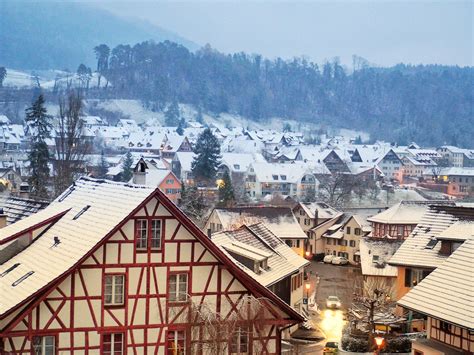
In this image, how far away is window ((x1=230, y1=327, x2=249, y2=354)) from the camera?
77.0 ft

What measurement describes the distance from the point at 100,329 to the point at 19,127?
143 meters

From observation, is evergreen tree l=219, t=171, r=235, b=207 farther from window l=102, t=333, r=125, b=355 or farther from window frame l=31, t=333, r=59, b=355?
window frame l=31, t=333, r=59, b=355

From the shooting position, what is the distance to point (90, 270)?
2255 cm

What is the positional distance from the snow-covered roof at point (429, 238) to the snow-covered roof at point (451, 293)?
34.5 feet

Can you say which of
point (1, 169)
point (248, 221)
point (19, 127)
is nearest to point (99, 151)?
point (19, 127)

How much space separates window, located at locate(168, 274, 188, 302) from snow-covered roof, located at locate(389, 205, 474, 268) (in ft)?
57.3

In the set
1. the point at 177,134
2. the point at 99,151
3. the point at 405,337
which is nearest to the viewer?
the point at 405,337

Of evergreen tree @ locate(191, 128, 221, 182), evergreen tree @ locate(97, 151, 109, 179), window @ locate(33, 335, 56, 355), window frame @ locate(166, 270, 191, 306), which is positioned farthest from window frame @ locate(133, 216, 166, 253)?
evergreen tree @ locate(97, 151, 109, 179)

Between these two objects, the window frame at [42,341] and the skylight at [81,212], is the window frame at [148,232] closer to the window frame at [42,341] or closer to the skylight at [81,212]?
the skylight at [81,212]

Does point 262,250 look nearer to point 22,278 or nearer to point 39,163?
point 22,278

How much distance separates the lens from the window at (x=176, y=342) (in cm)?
2327

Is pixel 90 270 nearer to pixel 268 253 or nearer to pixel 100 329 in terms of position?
pixel 100 329

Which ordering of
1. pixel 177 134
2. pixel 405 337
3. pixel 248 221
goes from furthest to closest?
1. pixel 177 134
2. pixel 248 221
3. pixel 405 337

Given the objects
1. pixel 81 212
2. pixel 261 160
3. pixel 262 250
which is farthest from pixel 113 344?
pixel 261 160
